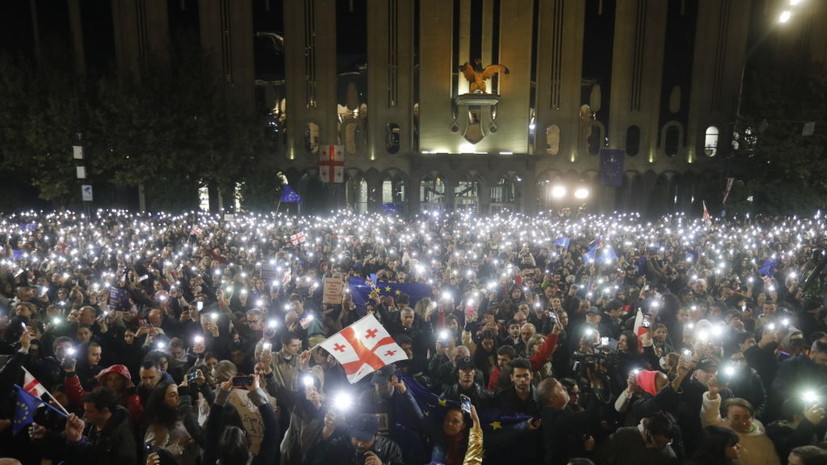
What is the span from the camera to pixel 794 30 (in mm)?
34812

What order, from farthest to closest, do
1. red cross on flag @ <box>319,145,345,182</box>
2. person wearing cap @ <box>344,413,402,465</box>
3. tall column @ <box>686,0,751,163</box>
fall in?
tall column @ <box>686,0,751,163</box>, red cross on flag @ <box>319,145,345,182</box>, person wearing cap @ <box>344,413,402,465</box>

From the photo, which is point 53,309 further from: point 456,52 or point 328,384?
point 456,52

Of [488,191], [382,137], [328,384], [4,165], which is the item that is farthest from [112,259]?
[488,191]

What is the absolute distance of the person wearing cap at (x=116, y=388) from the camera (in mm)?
5078

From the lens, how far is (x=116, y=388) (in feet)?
17.0

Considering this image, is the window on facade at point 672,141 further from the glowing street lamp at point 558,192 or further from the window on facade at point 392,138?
the window on facade at point 392,138

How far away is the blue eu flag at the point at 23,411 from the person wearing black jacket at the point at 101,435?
331mm

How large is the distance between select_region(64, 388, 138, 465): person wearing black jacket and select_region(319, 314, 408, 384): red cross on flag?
6.71ft

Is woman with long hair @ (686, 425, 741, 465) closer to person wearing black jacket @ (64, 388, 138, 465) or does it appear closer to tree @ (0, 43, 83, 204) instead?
person wearing black jacket @ (64, 388, 138, 465)

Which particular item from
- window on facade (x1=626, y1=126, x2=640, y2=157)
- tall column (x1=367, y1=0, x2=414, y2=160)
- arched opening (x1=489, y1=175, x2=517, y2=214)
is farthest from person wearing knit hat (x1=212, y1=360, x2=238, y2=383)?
window on facade (x1=626, y1=126, x2=640, y2=157)

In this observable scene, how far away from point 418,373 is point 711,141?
37467mm

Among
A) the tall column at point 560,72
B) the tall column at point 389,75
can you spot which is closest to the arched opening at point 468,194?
the tall column at point 389,75

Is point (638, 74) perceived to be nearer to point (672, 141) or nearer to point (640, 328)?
point (672, 141)

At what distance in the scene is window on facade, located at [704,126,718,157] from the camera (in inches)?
1443
